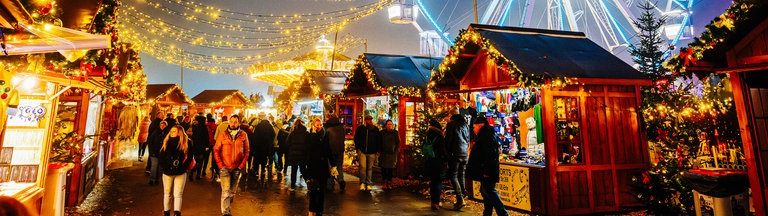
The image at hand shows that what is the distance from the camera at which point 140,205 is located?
6.83m

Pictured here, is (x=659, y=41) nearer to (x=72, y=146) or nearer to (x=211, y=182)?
(x=211, y=182)

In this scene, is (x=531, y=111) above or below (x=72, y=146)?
above

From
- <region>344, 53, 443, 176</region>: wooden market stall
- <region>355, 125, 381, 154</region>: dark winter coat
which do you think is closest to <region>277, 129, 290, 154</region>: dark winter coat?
<region>355, 125, 381, 154</region>: dark winter coat

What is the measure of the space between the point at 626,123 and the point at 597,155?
3.08ft

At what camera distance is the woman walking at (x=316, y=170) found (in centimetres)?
569

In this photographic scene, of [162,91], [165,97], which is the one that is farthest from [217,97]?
[165,97]

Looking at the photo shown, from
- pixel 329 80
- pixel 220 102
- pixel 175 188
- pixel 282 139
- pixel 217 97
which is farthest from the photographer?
pixel 217 97

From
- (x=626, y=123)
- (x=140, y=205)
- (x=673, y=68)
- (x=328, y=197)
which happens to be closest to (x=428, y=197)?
(x=328, y=197)

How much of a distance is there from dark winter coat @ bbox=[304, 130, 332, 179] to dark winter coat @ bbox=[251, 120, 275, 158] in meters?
4.18

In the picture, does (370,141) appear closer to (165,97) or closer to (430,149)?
(430,149)

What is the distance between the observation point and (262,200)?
24.2ft

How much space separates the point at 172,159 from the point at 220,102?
104ft

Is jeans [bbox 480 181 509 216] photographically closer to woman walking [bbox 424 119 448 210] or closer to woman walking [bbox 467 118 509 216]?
woman walking [bbox 467 118 509 216]

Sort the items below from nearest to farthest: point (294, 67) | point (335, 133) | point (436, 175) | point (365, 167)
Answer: point (436, 175), point (335, 133), point (365, 167), point (294, 67)
